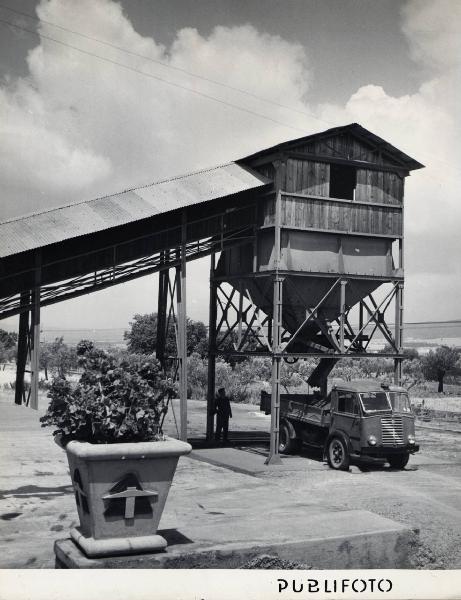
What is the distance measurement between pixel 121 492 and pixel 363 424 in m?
12.7

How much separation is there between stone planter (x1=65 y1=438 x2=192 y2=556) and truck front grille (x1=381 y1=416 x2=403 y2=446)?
1256 cm

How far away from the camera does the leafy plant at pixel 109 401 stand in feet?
20.5

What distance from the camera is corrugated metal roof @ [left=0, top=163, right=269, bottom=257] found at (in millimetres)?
15562

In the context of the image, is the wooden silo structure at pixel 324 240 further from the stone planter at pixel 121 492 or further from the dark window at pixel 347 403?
the stone planter at pixel 121 492

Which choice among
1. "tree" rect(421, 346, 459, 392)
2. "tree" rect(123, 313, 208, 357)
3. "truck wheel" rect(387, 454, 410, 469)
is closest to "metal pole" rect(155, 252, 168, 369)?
"truck wheel" rect(387, 454, 410, 469)

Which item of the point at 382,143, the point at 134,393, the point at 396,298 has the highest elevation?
the point at 382,143

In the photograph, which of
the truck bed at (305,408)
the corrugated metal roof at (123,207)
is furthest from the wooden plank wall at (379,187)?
the truck bed at (305,408)

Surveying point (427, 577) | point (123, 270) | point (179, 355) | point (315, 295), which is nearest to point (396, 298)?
point (315, 295)

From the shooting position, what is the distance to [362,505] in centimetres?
1324

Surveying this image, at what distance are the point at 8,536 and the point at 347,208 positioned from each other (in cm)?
1499

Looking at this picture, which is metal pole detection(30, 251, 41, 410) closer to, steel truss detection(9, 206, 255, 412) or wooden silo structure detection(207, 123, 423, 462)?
steel truss detection(9, 206, 255, 412)

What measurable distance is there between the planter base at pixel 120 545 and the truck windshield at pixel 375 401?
12.8 metres

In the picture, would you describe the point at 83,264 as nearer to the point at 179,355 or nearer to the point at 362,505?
the point at 179,355

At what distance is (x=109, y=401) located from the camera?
20.7ft
